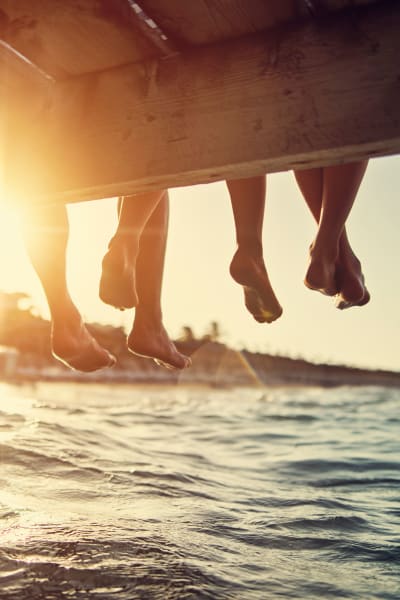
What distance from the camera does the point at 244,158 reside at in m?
1.77

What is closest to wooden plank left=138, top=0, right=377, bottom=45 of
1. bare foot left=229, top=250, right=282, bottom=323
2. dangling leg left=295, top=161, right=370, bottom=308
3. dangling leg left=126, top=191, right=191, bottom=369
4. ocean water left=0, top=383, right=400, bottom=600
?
dangling leg left=295, top=161, right=370, bottom=308

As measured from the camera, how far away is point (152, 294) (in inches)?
120

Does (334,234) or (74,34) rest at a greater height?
(74,34)

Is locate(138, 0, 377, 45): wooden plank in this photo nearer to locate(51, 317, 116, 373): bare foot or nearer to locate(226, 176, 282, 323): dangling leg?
locate(226, 176, 282, 323): dangling leg

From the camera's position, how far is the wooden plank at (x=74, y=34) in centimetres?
180

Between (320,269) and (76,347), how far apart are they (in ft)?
4.15

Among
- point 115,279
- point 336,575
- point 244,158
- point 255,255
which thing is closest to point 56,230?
point 115,279

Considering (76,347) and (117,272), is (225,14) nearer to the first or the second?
(117,272)

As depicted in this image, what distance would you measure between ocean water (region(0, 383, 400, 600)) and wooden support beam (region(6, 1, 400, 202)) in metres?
1.37

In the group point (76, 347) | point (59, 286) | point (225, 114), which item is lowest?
point (76, 347)

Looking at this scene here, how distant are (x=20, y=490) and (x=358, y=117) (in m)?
2.85

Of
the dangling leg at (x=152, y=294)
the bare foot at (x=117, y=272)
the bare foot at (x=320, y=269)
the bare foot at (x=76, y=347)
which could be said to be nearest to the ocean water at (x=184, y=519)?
the bare foot at (x=76, y=347)

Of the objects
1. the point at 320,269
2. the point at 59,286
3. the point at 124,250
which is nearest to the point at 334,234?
the point at 320,269

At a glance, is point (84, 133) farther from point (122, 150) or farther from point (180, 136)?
point (180, 136)
